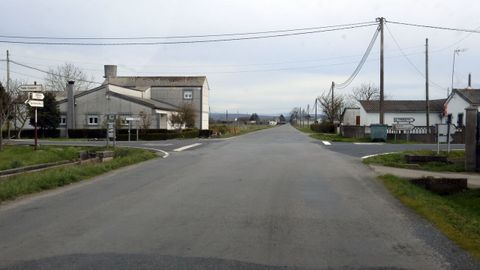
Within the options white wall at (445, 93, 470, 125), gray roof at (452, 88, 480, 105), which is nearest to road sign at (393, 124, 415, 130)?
gray roof at (452, 88, 480, 105)

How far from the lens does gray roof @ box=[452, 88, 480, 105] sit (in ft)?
160

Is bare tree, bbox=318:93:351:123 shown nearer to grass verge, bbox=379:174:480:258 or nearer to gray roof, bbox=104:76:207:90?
gray roof, bbox=104:76:207:90

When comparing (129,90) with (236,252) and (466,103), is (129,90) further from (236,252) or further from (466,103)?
(236,252)

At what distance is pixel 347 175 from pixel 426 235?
8510 mm

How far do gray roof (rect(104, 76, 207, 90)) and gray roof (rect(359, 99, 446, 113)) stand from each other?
2370 centimetres

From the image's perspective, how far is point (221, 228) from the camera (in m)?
8.49

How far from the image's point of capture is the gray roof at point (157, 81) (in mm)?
76750

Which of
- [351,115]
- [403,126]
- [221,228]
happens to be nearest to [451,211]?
[221,228]

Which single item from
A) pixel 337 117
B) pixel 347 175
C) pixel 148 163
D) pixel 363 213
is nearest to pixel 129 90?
pixel 337 117

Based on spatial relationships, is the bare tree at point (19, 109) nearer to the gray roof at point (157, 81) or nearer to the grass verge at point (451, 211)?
the gray roof at point (157, 81)

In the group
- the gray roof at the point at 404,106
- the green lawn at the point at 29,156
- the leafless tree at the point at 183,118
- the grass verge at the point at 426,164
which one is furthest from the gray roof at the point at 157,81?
the grass verge at the point at 426,164

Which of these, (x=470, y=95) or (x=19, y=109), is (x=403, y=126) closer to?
(x=470, y=95)

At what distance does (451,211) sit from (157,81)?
70.5m

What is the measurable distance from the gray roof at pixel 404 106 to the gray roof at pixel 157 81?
23.7 metres
